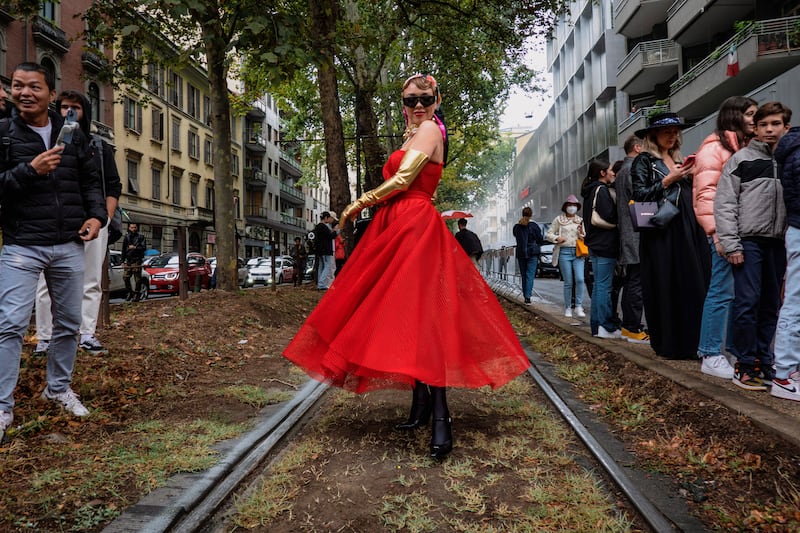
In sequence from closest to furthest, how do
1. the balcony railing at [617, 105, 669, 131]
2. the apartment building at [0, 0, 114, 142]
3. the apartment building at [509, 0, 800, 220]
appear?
the apartment building at [509, 0, 800, 220]
the apartment building at [0, 0, 114, 142]
the balcony railing at [617, 105, 669, 131]

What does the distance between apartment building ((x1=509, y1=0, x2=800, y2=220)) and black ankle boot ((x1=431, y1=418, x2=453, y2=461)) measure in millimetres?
12928

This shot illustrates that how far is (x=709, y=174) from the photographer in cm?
448

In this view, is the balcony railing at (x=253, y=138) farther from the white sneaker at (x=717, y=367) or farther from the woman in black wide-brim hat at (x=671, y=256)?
the white sneaker at (x=717, y=367)

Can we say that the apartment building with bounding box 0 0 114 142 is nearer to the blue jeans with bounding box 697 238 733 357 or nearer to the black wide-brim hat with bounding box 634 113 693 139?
the black wide-brim hat with bounding box 634 113 693 139

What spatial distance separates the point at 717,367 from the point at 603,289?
2.06 m

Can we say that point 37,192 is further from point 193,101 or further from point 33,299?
point 193,101

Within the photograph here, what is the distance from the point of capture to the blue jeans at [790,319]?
140 inches

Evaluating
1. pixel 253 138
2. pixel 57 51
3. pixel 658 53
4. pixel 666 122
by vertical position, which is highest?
pixel 253 138

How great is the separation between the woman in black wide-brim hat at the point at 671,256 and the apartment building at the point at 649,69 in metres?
9.53

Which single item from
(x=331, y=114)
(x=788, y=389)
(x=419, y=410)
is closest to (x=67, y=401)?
(x=419, y=410)

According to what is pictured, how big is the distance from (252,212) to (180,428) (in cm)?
5014

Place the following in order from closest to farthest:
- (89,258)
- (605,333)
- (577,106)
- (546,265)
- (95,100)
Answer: (89,258) < (605,333) < (546,265) < (95,100) < (577,106)

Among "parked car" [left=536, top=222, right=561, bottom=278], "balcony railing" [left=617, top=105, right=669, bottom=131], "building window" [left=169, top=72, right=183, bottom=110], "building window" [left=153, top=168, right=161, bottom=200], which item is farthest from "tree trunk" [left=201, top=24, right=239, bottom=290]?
"building window" [left=169, top=72, right=183, bottom=110]

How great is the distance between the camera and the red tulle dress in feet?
9.72
